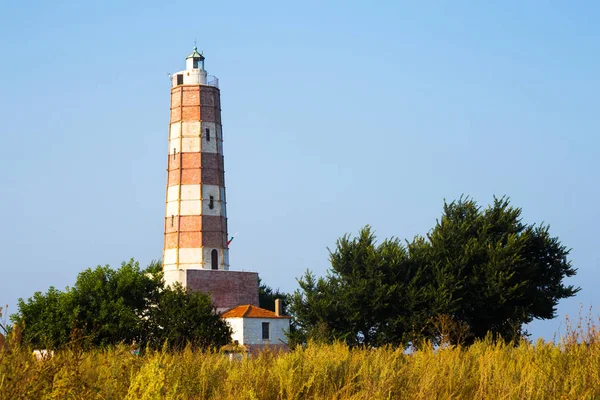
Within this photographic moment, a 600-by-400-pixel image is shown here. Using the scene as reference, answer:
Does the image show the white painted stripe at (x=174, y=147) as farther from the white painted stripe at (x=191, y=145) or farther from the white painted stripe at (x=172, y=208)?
the white painted stripe at (x=172, y=208)

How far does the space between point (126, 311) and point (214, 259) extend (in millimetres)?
9508

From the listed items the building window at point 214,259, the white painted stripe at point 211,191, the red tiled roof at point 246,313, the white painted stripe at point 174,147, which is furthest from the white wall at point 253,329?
the white painted stripe at point 174,147

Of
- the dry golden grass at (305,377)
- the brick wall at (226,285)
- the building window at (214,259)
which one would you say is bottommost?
the dry golden grass at (305,377)

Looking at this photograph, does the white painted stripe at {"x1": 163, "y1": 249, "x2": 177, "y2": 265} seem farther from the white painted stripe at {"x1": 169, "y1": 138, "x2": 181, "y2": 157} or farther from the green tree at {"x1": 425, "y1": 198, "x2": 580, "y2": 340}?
the green tree at {"x1": 425, "y1": 198, "x2": 580, "y2": 340}

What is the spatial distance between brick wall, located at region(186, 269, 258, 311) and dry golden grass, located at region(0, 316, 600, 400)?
39.1 m

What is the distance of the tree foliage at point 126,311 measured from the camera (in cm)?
4275

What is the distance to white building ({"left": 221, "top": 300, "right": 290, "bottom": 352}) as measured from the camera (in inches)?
1934

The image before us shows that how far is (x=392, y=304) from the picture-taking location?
126 feet

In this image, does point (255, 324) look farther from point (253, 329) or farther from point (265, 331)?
point (265, 331)

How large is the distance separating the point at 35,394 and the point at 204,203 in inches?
1749

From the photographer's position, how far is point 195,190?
169 feet

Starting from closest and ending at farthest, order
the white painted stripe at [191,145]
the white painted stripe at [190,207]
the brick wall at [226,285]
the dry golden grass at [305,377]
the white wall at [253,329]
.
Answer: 1. the dry golden grass at [305,377]
2. the white wall at [253,329]
3. the brick wall at [226,285]
4. the white painted stripe at [190,207]
5. the white painted stripe at [191,145]

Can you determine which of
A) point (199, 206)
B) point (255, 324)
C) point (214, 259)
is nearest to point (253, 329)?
point (255, 324)

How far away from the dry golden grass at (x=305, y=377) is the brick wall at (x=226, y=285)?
39050 millimetres
